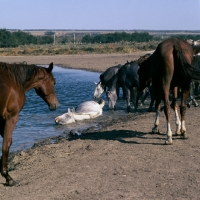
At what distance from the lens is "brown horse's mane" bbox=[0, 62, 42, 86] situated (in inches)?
269

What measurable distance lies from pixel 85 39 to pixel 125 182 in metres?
86.5

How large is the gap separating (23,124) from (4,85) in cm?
695

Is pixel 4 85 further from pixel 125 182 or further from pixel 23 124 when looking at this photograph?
pixel 23 124

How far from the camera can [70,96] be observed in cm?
1939

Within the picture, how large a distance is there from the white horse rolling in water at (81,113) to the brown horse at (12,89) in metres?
5.85

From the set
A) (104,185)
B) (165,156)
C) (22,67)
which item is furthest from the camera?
(165,156)

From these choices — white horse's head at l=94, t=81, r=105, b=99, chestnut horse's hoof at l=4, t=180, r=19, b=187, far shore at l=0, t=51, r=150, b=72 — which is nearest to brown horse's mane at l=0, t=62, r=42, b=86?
chestnut horse's hoof at l=4, t=180, r=19, b=187

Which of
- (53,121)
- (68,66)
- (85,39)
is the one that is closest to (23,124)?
(53,121)

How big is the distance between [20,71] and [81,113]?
701 cm

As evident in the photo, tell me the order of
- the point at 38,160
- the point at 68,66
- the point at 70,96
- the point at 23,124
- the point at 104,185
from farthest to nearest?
the point at 68,66, the point at 70,96, the point at 23,124, the point at 38,160, the point at 104,185

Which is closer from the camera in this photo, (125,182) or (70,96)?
(125,182)

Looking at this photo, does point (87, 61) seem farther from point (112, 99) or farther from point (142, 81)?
point (142, 81)

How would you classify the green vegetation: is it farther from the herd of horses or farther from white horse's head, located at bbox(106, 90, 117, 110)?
the herd of horses

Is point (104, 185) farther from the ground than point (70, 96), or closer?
farther from the ground
